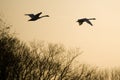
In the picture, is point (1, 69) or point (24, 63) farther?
point (24, 63)

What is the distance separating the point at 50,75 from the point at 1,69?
9525 mm

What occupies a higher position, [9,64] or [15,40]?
[15,40]

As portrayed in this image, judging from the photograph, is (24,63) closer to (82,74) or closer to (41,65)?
(41,65)

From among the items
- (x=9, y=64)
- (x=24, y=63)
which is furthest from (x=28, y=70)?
(x=9, y=64)

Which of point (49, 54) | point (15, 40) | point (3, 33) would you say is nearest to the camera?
point (3, 33)

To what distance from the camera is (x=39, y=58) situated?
4541 centimetres

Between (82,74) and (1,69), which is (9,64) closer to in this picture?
(1,69)

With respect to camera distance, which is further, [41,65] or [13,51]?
[41,65]

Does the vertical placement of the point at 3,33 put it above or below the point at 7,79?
above

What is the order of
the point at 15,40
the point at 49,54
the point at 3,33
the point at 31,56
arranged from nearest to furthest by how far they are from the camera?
the point at 3,33 < the point at 15,40 < the point at 31,56 < the point at 49,54

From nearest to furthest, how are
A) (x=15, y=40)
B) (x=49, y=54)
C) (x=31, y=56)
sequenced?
1. (x=15, y=40)
2. (x=31, y=56)
3. (x=49, y=54)

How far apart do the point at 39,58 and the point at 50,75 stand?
299 cm

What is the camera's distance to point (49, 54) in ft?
157

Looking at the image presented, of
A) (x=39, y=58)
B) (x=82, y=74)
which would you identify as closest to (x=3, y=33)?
(x=39, y=58)
